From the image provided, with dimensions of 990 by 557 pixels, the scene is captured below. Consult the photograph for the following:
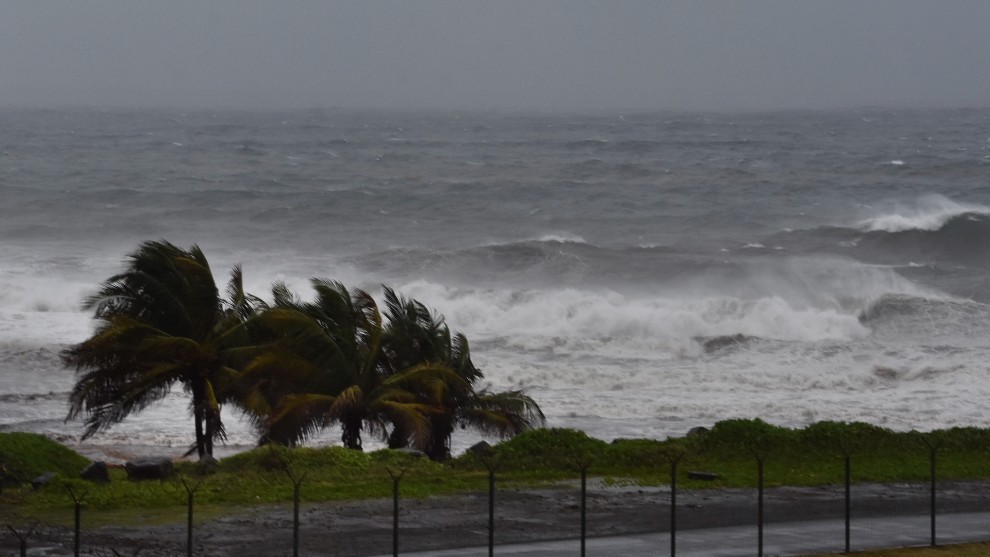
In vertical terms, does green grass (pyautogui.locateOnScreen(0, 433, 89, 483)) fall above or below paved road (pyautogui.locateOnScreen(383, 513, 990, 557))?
above

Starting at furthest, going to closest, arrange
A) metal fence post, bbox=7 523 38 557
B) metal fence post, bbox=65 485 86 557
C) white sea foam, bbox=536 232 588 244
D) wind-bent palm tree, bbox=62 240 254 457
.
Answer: white sea foam, bbox=536 232 588 244
wind-bent palm tree, bbox=62 240 254 457
metal fence post, bbox=65 485 86 557
metal fence post, bbox=7 523 38 557

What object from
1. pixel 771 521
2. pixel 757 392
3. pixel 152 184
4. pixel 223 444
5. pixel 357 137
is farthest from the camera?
pixel 357 137

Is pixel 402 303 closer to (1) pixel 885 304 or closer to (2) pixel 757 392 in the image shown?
(2) pixel 757 392

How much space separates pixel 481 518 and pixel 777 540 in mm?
3841

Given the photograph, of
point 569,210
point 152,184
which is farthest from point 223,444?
point 152,184

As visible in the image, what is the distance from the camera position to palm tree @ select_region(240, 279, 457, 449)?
74.2 ft

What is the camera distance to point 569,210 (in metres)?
78.6

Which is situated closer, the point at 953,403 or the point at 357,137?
the point at 953,403

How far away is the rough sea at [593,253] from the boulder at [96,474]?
6.58 meters

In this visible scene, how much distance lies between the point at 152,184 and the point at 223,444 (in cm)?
6409

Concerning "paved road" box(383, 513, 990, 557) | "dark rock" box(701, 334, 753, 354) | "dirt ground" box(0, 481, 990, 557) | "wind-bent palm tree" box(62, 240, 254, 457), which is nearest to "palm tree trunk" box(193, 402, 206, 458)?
"wind-bent palm tree" box(62, 240, 254, 457)

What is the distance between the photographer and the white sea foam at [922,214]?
69562 mm

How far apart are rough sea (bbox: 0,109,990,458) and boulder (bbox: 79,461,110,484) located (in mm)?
6577

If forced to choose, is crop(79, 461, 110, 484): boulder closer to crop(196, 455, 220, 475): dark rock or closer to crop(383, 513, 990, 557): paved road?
crop(196, 455, 220, 475): dark rock
